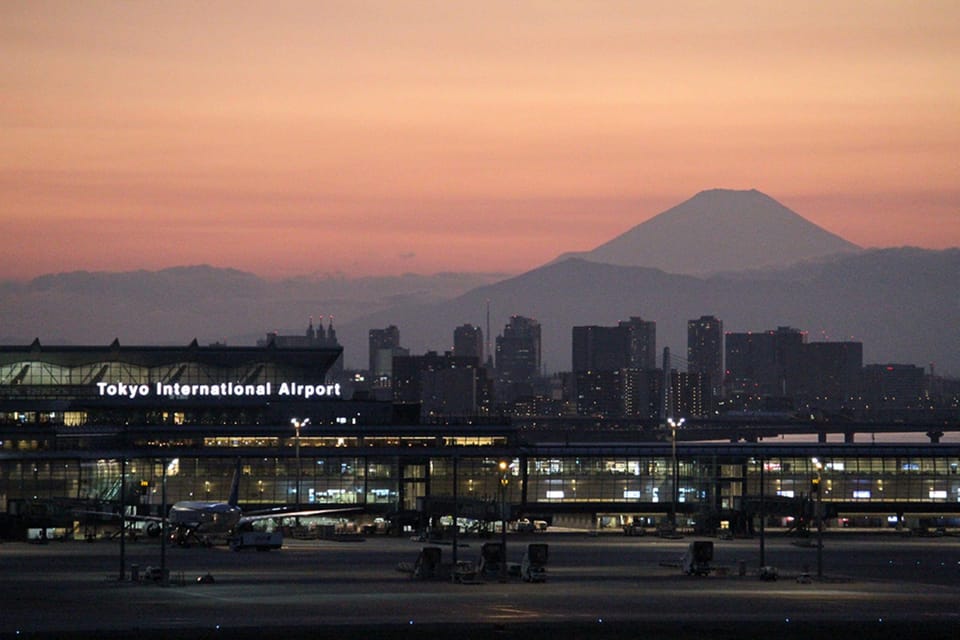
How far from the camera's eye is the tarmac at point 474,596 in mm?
79438

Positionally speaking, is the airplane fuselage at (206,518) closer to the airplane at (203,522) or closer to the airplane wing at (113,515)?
the airplane at (203,522)

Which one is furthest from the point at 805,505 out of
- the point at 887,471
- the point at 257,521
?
the point at 257,521

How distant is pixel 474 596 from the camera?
97.0m

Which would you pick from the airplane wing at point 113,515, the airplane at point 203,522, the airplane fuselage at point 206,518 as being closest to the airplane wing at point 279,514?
the airplane at point 203,522

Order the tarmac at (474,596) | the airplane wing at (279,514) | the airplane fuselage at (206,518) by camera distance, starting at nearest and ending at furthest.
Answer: the tarmac at (474,596), the airplane fuselage at (206,518), the airplane wing at (279,514)

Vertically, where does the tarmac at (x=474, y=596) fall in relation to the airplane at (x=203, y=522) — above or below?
below

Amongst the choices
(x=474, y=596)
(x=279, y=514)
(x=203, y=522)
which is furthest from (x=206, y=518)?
(x=474, y=596)

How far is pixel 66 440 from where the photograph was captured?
621 feet

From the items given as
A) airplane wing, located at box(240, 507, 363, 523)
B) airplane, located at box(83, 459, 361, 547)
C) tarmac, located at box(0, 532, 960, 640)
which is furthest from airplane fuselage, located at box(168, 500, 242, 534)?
tarmac, located at box(0, 532, 960, 640)

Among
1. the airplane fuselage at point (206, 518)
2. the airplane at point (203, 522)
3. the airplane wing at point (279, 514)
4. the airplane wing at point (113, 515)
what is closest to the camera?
the airplane at point (203, 522)

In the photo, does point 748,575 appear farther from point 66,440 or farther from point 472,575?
point 66,440

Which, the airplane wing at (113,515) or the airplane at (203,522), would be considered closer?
the airplane at (203,522)

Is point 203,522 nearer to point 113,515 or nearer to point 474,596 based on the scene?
point 113,515

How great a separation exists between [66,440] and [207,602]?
334ft
